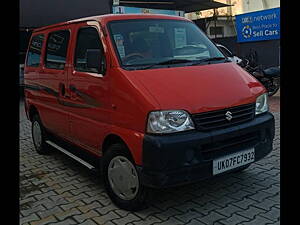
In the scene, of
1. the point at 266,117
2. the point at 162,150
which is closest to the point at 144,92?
the point at 162,150

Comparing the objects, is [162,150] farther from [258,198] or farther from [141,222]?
[258,198]

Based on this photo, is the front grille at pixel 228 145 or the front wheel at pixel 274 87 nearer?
the front grille at pixel 228 145

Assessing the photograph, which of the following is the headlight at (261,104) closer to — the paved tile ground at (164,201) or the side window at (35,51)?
the paved tile ground at (164,201)

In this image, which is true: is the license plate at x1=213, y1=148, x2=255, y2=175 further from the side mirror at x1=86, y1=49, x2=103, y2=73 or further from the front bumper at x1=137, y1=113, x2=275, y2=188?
the side mirror at x1=86, y1=49, x2=103, y2=73

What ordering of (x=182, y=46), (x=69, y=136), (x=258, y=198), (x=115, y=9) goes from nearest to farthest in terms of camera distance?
(x=258, y=198)
(x=182, y=46)
(x=69, y=136)
(x=115, y=9)

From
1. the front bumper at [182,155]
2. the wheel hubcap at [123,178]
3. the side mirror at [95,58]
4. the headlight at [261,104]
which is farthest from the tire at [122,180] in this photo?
the headlight at [261,104]

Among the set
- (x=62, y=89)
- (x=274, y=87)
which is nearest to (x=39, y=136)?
(x=62, y=89)

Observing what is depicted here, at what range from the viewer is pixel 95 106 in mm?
3707

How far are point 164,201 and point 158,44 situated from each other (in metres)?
1.74

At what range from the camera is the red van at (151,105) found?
300cm

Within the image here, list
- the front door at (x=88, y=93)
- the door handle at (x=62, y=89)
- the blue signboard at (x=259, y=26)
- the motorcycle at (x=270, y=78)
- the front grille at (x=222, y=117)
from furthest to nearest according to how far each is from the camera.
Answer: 1. the blue signboard at (x=259, y=26)
2. the motorcycle at (x=270, y=78)
3. the door handle at (x=62, y=89)
4. the front door at (x=88, y=93)
5. the front grille at (x=222, y=117)

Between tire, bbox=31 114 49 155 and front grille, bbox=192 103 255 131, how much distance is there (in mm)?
3126

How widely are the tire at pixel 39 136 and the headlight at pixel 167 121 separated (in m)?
2.92
